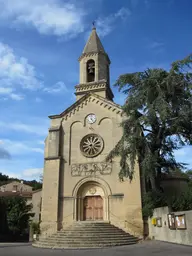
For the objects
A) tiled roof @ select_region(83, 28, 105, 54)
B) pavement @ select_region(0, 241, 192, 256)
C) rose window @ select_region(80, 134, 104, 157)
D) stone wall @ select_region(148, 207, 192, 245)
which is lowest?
pavement @ select_region(0, 241, 192, 256)

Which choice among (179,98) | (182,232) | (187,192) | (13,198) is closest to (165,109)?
(179,98)

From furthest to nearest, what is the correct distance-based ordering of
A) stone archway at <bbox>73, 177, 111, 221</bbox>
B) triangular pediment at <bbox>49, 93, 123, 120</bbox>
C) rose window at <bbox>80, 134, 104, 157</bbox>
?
1. triangular pediment at <bbox>49, 93, 123, 120</bbox>
2. rose window at <bbox>80, 134, 104, 157</bbox>
3. stone archway at <bbox>73, 177, 111, 221</bbox>

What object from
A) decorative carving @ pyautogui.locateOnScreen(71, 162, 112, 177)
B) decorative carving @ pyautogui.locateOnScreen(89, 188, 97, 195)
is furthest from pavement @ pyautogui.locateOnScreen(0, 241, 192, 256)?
decorative carving @ pyautogui.locateOnScreen(71, 162, 112, 177)

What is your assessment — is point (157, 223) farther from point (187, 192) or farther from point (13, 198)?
point (13, 198)

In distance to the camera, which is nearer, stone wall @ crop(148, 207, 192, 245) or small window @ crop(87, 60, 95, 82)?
stone wall @ crop(148, 207, 192, 245)

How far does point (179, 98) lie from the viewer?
17.1 meters

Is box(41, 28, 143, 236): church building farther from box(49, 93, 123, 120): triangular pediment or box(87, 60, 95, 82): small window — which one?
box(87, 60, 95, 82): small window

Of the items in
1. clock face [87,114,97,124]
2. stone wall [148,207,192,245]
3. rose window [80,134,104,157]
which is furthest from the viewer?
clock face [87,114,97,124]

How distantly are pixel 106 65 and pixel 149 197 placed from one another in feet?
53.8

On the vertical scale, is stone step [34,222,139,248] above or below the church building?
below

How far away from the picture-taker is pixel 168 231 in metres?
16.1

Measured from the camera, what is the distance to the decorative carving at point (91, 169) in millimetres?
22297

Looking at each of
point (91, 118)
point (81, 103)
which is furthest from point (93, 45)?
point (91, 118)

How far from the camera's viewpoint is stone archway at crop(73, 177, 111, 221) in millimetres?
21812
